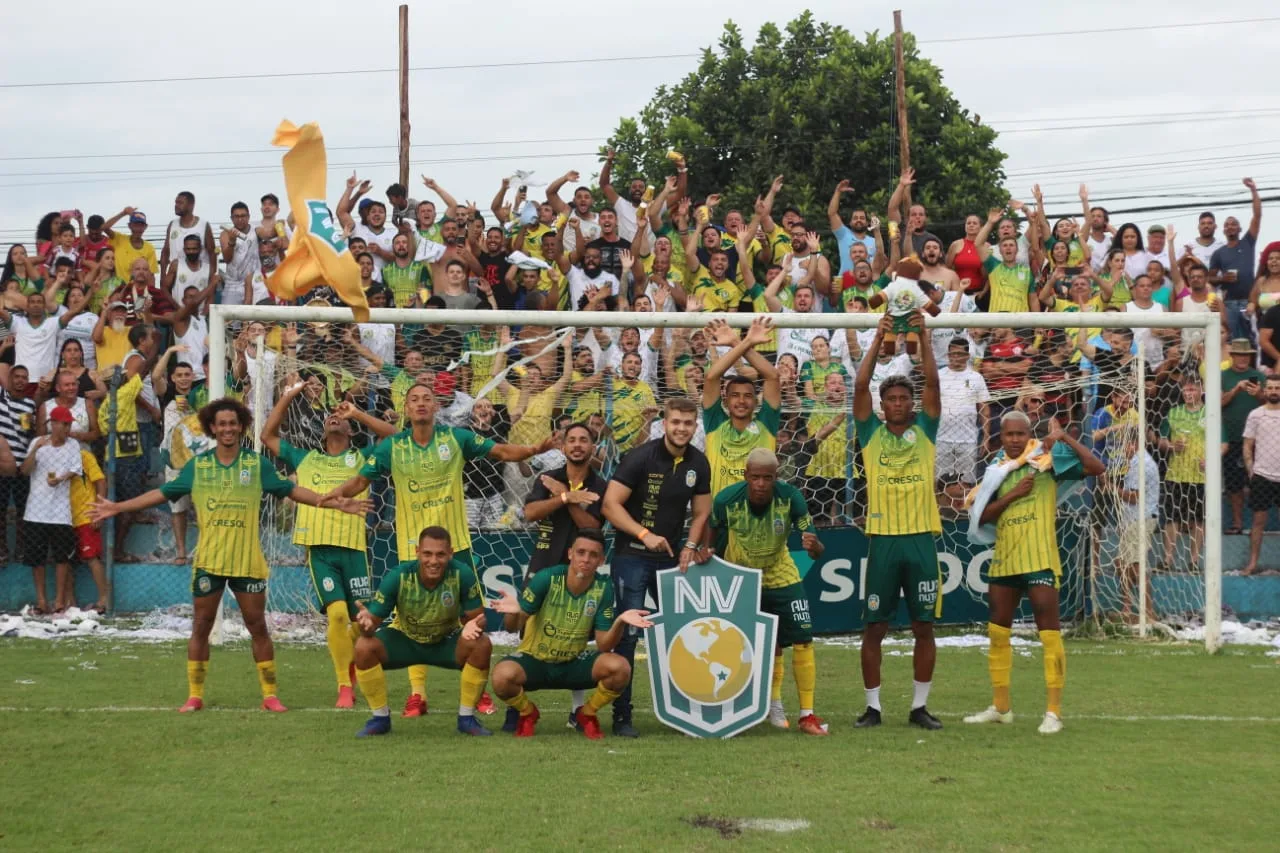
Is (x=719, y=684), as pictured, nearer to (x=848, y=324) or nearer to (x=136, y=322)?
(x=848, y=324)

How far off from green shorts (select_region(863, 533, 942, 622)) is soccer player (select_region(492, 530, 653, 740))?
142 centimetres

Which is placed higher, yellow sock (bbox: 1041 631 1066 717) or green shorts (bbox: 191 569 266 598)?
green shorts (bbox: 191 569 266 598)

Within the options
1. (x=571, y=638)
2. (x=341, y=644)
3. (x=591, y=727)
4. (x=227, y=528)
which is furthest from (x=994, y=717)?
(x=227, y=528)

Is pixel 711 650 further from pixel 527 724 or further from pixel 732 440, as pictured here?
pixel 732 440

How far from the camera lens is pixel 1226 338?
15.7 meters

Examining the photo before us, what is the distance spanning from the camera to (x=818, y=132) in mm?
32375

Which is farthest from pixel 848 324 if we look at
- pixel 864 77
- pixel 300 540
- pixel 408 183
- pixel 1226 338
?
pixel 864 77

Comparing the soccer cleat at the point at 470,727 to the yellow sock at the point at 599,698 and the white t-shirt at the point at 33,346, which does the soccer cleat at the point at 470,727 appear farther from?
the white t-shirt at the point at 33,346

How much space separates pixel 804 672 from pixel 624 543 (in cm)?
133

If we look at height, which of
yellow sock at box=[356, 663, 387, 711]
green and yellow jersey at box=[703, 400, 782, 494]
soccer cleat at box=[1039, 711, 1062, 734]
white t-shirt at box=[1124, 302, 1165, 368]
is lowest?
soccer cleat at box=[1039, 711, 1062, 734]

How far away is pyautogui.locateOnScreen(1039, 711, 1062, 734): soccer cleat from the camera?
28.3 ft

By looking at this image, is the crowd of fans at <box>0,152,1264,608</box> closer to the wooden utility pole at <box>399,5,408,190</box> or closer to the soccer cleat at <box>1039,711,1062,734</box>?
the soccer cleat at <box>1039,711,1062,734</box>

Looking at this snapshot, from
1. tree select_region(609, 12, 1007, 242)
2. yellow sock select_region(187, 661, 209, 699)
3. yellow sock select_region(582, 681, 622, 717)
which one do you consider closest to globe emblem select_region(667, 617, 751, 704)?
yellow sock select_region(582, 681, 622, 717)

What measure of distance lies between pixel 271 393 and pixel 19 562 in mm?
3456
